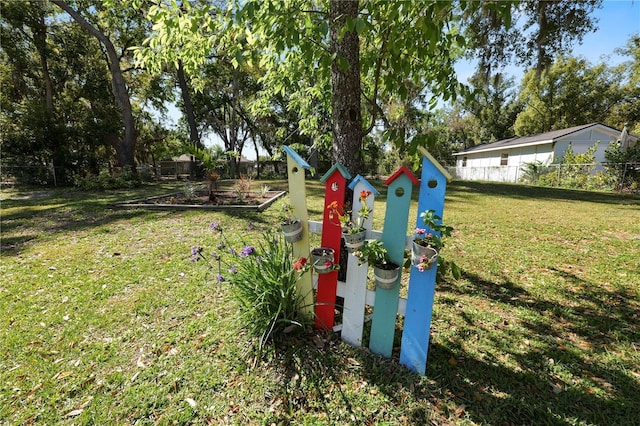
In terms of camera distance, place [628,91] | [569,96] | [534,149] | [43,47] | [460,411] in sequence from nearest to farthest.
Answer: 1. [460,411]
2. [43,47]
3. [534,149]
4. [628,91]
5. [569,96]

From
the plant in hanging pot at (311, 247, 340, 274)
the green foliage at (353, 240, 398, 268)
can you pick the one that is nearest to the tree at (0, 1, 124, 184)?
the plant in hanging pot at (311, 247, 340, 274)

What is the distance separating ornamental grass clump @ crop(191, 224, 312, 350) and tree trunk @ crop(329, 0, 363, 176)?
0.91 m

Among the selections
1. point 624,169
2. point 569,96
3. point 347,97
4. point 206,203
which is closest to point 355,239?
point 347,97

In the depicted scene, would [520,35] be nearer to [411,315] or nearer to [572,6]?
[572,6]

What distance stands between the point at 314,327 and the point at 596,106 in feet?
111

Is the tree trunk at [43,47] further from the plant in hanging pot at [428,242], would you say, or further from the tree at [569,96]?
the tree at [569,96]

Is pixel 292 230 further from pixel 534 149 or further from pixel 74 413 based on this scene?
pixel 534 149

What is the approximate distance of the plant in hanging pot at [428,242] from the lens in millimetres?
1628

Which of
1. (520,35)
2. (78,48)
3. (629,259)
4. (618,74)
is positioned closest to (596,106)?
(618,74)

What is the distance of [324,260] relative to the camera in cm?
195

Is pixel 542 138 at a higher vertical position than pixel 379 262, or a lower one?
higher

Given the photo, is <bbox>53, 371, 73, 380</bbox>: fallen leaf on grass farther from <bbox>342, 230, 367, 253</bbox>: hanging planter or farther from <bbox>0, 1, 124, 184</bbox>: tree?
<bbox>0, 1, 124, 184</bbox>: tree

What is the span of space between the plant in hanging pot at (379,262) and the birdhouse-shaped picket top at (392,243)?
0.15ft

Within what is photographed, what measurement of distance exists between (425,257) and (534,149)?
72.3ft
